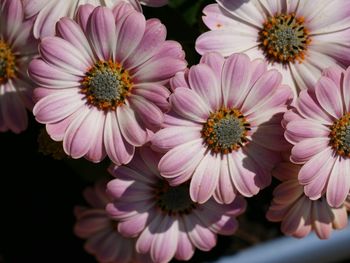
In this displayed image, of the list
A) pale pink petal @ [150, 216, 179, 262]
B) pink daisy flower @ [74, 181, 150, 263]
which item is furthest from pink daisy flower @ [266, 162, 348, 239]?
pink daisy flower @ [74, 181, 150, 263]

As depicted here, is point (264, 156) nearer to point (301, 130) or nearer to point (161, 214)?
point (301, 130)

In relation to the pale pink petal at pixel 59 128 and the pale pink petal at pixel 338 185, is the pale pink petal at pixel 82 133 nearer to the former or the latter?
the pale pink petal at pixel 59 128

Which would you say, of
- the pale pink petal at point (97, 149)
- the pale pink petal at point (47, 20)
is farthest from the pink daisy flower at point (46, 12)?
the pale pink petal at point (97, 149)

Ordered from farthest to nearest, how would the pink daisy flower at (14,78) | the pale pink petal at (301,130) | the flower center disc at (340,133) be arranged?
the pink daisy flower at (14,78)
the flower center disc at (340,133)
the pale pink petal at (301,130)

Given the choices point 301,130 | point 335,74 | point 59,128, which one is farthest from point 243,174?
point 59,128

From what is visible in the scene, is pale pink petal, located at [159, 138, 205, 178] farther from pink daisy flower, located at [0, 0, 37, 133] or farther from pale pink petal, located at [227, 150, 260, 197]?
pink daisy flower, located at [0, 0, 37, 133]

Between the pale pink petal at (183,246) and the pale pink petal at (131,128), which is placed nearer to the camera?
the pale pink petal at (131,128)
